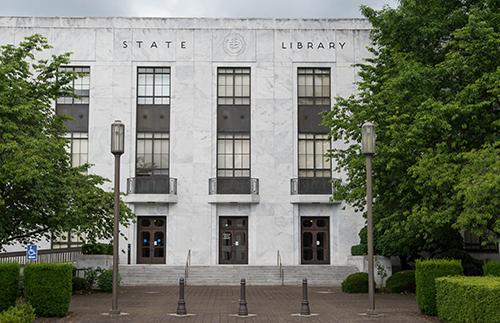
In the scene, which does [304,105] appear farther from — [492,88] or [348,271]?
[492,88]

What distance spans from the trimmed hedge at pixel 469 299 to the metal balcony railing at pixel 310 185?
2293 centimetres

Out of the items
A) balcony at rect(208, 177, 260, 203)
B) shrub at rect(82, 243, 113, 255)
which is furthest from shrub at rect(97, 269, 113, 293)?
balcony at rect(208, 177, 260, 203)

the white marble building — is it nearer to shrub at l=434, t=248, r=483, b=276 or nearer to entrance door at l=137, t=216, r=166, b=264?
entrance door at l=137, t=216, r=166, b=264

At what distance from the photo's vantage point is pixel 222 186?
39.3m

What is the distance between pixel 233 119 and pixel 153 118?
183 inches

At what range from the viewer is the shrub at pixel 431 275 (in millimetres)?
17609

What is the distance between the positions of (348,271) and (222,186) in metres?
9.09

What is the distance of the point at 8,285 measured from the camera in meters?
17.3

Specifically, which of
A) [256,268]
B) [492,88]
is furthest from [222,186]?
[492,88]

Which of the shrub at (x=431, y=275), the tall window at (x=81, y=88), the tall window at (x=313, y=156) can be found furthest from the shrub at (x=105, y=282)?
the tall window at (x=313, y=156)

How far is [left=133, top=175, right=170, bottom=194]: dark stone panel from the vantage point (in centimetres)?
3884

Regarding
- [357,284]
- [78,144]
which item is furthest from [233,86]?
[357,284]

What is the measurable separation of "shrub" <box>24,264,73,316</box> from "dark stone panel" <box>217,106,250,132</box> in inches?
910

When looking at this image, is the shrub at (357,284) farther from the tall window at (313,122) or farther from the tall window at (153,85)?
the tall window at (153,85)
